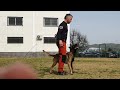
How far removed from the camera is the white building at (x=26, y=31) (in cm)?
2981

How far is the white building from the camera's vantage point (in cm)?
2981

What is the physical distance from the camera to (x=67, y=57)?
6840mm

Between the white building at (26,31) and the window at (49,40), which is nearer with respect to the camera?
the white building at (26,31)

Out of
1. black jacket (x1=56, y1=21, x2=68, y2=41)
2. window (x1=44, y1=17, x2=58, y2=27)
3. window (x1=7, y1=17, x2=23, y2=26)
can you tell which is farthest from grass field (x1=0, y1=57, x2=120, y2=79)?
window (x1=44, y1=17, x2=58, y2=27)

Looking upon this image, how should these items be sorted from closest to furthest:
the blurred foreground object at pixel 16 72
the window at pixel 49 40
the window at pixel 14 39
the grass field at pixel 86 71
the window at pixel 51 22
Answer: the blurred foreground object at pixel 16 72, the grass field at pixel 86 71, the window at pixel 14 39, the window at pixel 51 22, the window at pixel 49 40

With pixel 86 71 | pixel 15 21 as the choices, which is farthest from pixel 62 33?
pixel 15 21

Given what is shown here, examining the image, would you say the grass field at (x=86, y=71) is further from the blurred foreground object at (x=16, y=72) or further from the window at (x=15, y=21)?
the window at (x=15, y=21)

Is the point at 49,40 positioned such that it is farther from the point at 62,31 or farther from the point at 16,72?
the point at 16,72

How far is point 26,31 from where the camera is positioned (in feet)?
99.3

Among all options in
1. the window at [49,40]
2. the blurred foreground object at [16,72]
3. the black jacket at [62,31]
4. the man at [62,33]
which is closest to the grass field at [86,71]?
the man at [62,33]
